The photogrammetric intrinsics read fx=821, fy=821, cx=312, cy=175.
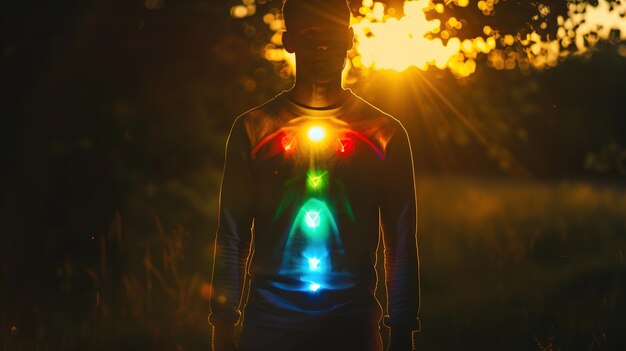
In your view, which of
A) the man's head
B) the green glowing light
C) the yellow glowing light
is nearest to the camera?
the green glowing light

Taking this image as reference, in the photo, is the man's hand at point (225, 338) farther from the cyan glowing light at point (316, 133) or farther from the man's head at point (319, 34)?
the man's head at point (319, 34)

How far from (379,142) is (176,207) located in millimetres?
6576

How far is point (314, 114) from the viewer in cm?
466

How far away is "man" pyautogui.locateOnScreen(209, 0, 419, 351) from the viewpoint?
14.4 ft

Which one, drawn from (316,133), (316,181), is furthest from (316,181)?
(316,133)

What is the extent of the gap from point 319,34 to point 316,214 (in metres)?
1.02

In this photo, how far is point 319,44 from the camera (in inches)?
182

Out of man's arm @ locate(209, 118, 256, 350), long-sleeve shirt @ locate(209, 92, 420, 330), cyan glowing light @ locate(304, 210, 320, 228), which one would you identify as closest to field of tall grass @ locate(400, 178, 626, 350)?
long-sleeve shirt @ locate(209, 92, 420, 330)

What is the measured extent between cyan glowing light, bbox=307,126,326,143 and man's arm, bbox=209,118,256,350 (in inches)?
14.2

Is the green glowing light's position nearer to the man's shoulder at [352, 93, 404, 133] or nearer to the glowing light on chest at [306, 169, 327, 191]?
the glowing light on chest at [306, 169, 327, 191]

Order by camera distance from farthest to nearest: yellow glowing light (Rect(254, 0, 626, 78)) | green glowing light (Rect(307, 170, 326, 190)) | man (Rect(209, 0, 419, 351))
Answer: yellow glowing light (Rect(254, 0, 626, 78)) < green glowing light (Rect(307, 170, 326, 190)) < man (Rect(209, 0, 419, 351))

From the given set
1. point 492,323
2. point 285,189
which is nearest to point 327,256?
point 285,189

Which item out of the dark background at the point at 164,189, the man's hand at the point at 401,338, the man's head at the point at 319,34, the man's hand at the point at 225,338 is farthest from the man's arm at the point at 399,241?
the dark background at the point at 164,189

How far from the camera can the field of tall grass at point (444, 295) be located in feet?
25.8
